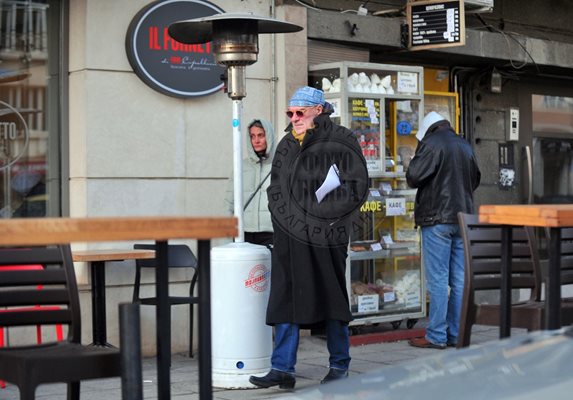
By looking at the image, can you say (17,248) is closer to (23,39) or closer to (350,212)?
(350,212)

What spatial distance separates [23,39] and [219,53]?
2116 millimetres

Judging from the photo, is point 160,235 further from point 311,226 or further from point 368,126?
point 368,126

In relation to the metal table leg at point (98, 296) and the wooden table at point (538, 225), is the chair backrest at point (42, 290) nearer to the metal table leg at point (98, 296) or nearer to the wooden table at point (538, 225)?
the wooden table at point (538, 225)

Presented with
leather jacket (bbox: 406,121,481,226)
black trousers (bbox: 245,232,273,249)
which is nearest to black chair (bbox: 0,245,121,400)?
black trousers (bbox: 245,232,273,249)

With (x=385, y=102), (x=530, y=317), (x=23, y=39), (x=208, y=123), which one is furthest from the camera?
(x=385, y=102)

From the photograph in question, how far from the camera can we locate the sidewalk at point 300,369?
690cm

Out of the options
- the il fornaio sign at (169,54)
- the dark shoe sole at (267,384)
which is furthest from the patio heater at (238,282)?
the il fornaio sign at (169,54)

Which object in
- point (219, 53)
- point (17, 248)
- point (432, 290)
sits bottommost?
point (432, 290)

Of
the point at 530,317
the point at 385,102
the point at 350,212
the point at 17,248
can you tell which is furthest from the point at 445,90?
the point at 17,248

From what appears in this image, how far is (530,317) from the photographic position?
222 inches

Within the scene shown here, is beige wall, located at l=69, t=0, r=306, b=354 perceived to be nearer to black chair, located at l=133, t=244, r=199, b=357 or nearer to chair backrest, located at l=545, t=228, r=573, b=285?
black chair, located at l=133, t=244, r=199, b=357

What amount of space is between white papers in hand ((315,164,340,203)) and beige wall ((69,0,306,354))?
2.33m

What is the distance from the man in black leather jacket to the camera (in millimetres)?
8695

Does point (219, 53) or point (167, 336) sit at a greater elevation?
point (219, 53)
